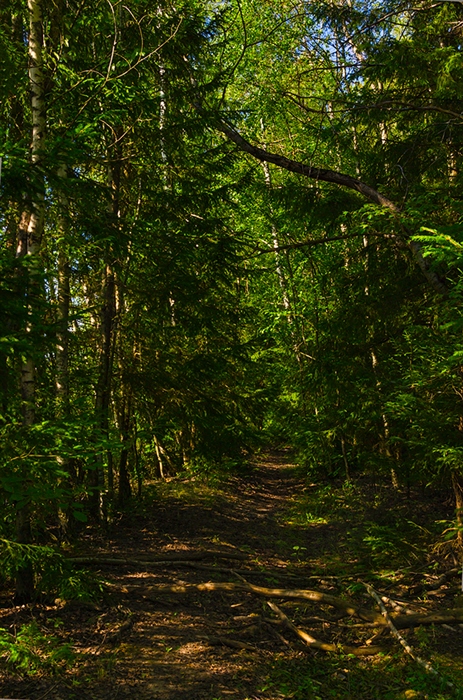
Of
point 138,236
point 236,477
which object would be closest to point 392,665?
point 138,236

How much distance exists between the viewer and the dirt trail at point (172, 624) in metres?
3.93

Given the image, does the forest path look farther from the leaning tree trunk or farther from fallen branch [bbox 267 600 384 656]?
the leaning tree trunk

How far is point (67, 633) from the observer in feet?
15.3

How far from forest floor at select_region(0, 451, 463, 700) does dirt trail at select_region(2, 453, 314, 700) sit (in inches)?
0.6

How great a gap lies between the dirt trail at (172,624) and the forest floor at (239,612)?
0.6 inches

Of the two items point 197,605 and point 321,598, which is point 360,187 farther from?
point 197,605

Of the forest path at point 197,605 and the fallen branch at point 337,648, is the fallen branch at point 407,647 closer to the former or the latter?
the fallen branch at point 337,648

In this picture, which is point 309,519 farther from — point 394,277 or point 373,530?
point 394,277

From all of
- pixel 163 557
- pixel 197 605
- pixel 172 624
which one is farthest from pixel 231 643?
pixel 163 557

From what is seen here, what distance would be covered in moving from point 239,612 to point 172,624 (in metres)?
0.88

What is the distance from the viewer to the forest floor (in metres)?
4.05

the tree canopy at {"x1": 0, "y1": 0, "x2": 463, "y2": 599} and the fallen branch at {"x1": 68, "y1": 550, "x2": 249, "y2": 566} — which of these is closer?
the tree canopy at {"x1": 0, "y1": 0, "x2": 463, "y2": 599}

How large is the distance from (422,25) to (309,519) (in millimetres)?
9035

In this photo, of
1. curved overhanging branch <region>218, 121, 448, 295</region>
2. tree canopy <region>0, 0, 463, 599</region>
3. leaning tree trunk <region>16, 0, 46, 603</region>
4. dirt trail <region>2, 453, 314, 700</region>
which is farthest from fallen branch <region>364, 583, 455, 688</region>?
curved overhanging branch <region>218, 121, 448, 295</region>
